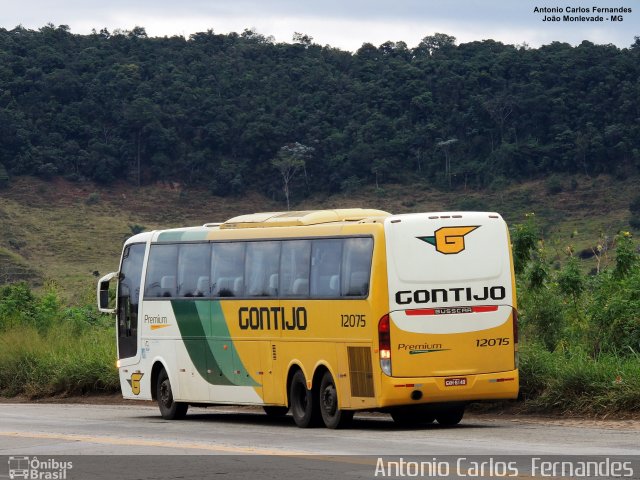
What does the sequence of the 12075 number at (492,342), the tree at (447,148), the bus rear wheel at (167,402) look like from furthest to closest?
the tree at (447,148) < the bus rear wheel at (167,402) < the 12075 number at (492,342)

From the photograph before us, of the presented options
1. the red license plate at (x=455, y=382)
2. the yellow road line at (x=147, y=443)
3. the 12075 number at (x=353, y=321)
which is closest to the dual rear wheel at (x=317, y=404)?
the 12075 number at (x=353, y=321)

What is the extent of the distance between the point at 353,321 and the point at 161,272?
5550 millimetres

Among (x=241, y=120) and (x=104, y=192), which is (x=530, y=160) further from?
(x=104, y=192)

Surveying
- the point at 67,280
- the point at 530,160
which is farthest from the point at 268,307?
the point at 530,160

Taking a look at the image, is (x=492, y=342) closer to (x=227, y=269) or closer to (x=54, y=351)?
(x=227, y=269)

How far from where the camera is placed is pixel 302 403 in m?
18.5

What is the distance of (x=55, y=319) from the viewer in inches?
1383

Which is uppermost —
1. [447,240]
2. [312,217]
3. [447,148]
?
[447,148]

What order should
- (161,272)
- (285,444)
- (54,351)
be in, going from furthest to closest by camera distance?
(54,351)
(161,272)
(285,444)

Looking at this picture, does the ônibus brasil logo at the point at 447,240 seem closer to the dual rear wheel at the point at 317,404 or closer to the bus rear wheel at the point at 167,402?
the dual rear wheel at the point at 317,404

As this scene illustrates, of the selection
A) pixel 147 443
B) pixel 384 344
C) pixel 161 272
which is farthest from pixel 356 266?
pixel 161 272

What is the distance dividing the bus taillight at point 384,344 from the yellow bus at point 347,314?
0.01m

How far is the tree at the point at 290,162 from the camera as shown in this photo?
10869cm

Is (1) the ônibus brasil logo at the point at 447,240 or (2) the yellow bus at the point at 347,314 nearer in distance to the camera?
(2) the yellow bus at the point at 347,314
